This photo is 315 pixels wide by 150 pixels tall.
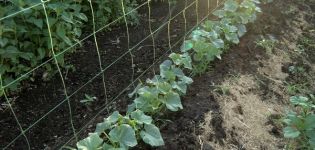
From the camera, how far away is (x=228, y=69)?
3.44 metres

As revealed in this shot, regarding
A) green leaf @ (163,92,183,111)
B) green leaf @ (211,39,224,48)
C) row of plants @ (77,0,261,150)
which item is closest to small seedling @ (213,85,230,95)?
row of plants @ (77,0,261,150)

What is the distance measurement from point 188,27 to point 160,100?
71.2 inches

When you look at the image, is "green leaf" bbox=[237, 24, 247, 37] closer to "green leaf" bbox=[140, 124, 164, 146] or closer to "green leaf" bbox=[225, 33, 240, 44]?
"green leaf" bbox=[225, 33, 240, 44]

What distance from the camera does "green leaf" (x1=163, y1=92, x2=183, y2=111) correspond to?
8.74 ft

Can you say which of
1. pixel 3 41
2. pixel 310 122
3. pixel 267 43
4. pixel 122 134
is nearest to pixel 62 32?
pixel 3 41

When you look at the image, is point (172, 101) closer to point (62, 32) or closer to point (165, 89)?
point (165, 89)

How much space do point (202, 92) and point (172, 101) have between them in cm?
47

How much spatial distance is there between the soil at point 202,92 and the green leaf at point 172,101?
14cm

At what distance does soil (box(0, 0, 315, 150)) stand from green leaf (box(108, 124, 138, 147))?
331 millimetres

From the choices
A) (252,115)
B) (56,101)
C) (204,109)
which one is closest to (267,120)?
(252,115)

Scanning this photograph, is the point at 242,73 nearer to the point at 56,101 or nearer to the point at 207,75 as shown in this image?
the point at 207,75

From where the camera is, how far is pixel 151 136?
2.43m

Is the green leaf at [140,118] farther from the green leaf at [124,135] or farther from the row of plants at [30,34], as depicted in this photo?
the row of plants at [30,34]

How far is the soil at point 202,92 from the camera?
9.14 ft
